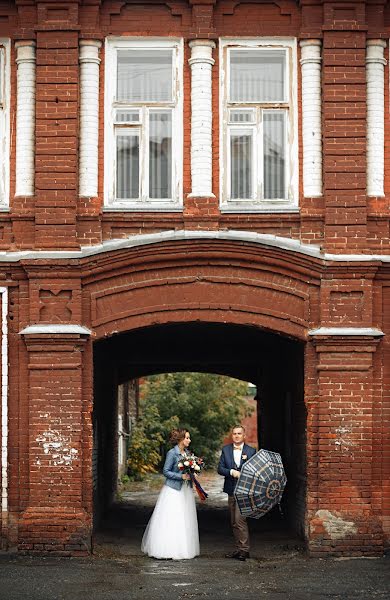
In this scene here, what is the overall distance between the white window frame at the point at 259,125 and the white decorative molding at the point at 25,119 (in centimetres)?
256

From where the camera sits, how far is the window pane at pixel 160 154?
15312 mm

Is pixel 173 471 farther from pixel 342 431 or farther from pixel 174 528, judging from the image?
pixel 342 431

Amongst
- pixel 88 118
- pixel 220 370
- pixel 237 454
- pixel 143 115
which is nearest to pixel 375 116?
pixel 143 115

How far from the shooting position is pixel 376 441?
14938 mm

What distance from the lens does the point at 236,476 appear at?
1448 centimetres

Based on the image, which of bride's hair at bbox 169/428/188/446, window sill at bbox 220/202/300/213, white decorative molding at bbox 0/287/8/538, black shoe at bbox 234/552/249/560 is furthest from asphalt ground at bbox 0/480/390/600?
window sill at bbox 220/202/300/213

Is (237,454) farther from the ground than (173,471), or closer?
farther from the ground

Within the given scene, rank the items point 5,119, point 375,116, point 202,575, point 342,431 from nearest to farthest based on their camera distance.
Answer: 1. point 202,575
2. point 342,431
3. point 375,116
4. point 5,119

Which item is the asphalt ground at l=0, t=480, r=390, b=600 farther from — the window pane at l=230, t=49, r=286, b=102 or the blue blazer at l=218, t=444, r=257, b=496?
the window pane at l=230, t=49, r=286, b=102

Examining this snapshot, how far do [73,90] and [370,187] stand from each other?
4.22 metres

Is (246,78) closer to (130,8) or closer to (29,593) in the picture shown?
(130,8)

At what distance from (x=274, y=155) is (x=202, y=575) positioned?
5744 millimetres

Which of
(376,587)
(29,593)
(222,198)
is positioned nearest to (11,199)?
(222,198)

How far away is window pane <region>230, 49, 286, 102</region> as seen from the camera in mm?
15367
